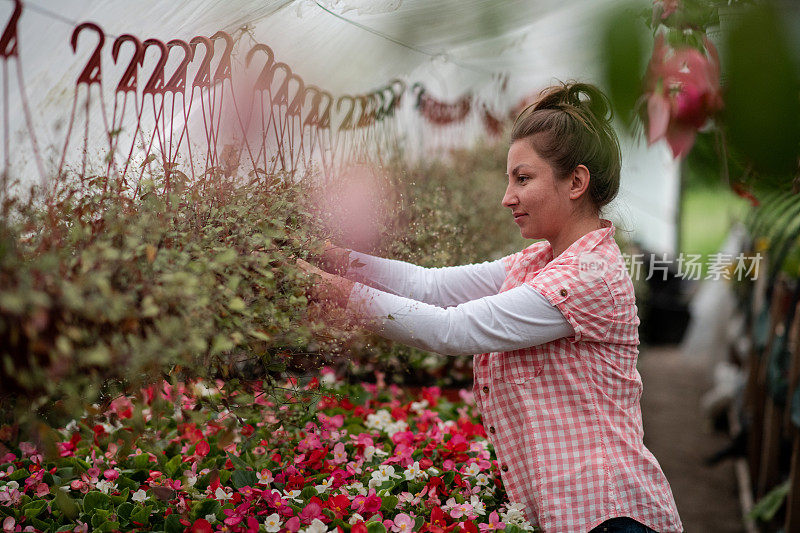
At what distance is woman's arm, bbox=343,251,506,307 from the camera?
158 cm

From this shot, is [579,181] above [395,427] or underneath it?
above

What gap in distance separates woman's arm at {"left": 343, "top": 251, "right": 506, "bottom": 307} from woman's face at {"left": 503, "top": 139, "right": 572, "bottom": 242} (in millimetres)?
260

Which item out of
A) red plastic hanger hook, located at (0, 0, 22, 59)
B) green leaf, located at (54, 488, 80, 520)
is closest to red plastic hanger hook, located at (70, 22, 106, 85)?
red plastic hanger hook, located at (0, 0, 22, 59)

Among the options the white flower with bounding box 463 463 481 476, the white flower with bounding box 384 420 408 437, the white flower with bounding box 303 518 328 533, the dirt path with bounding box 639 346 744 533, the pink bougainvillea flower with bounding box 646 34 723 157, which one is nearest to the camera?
the pink bougainvillea flower with bounding box 646 34 723 157

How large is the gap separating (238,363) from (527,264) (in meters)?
0.69

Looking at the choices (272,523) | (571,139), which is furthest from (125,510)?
(571,139)

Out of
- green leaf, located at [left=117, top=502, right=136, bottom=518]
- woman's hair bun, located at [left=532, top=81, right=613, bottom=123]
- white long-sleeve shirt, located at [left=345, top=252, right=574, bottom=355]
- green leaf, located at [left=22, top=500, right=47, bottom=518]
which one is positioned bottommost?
green leaf, located at [left=22, top=500, right=47, bottom=518]

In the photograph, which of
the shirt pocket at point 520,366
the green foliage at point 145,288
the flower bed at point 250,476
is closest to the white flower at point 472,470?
the flower bed at point 250,476

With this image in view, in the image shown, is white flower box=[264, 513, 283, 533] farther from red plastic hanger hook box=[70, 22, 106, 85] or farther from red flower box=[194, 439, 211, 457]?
red plastic hanger hook box=[70, 22, 106, 85]

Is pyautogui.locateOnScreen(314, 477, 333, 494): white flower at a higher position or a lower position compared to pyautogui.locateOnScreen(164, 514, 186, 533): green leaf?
higher

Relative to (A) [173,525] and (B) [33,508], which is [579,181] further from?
(B) [33,508]

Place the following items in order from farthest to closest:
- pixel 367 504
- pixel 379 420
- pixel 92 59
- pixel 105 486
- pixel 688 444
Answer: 1. pixel 688 444
2. pixel 379 420
3. pixel 105 486
4. pixel 367 504
5. pixel 92 59

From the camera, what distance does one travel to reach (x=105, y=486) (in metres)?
1.55

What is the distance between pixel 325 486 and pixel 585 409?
59 centimetres
